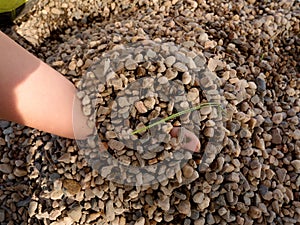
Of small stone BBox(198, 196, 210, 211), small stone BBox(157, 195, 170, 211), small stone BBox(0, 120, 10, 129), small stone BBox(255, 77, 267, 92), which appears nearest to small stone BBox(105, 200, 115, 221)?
small stone BBox(157, 195, 170, 211)

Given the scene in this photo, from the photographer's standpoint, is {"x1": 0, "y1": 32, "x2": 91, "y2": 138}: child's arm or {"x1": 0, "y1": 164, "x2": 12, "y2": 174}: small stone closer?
{"x1": 0, "y1": 32, "x2": 91, "y2": 138}: child's arm

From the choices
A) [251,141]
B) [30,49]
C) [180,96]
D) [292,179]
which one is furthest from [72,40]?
[292,179]

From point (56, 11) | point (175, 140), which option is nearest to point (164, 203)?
point (175, 140)

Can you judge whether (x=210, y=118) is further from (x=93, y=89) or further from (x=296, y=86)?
(x=296, y=86)

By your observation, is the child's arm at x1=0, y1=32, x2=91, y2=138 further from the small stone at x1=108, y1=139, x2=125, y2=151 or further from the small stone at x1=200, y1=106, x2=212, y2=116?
the small stone at x1=200, y1=106, x2=212, y2=116

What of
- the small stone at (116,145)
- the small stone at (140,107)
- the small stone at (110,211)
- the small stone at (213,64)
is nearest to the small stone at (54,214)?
the small stone at (110,211)

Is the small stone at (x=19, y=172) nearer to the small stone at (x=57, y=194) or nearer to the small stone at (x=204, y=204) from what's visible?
the small stone at (x=57, y=194)

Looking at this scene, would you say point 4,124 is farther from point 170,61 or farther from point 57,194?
point 170,61
